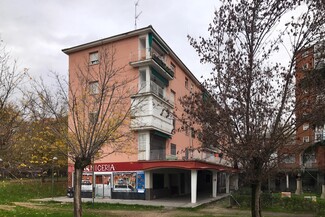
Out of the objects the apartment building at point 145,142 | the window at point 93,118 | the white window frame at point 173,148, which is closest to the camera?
the window at point 93,118

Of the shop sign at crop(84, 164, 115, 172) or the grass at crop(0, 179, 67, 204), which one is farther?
the grass at crop(0, 179, 67, 204)

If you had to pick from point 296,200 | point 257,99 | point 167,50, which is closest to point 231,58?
point 257,99

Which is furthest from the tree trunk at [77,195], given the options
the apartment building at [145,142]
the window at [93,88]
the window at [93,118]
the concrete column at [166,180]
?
the concrete column at [166,180]

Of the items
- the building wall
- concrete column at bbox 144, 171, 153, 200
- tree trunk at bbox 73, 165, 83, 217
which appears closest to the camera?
tree trunk at bbox 73, 165, 83, 217

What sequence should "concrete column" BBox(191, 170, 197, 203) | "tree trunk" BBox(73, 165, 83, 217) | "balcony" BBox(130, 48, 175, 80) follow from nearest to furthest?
"tree trunk" BBox(73, 165, 83, 217), "concrete column" BBox(191, 170, 197, 203), "balcony" BBox(130, 48, 175, 80)

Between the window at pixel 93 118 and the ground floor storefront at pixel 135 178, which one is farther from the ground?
the window at pixel 93 118

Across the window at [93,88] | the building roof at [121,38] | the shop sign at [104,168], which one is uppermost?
the building roof at [121,38]

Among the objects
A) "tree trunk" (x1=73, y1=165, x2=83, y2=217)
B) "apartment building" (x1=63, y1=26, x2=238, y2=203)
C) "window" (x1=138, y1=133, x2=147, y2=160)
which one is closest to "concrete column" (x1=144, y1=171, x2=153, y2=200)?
"apartment building" (x1=63, y1=26, x2=238, y2=203)

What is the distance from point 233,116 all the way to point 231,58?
1.63 metres

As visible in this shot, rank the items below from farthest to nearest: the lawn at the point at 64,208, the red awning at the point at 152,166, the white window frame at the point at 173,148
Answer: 1. the white window frame at the point at 173,148
2. the red awning at the point at 152,166
3. the lawn at the point at 64,208

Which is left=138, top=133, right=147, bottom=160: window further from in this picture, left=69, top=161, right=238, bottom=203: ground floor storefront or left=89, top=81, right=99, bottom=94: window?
left=89, top=81, right=99, bottom=94: window

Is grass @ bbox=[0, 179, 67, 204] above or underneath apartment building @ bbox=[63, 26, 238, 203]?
underneath

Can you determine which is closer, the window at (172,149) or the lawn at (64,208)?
the lawn at (64,208)

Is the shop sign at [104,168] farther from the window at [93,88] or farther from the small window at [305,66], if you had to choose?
the small window at [305,66]
